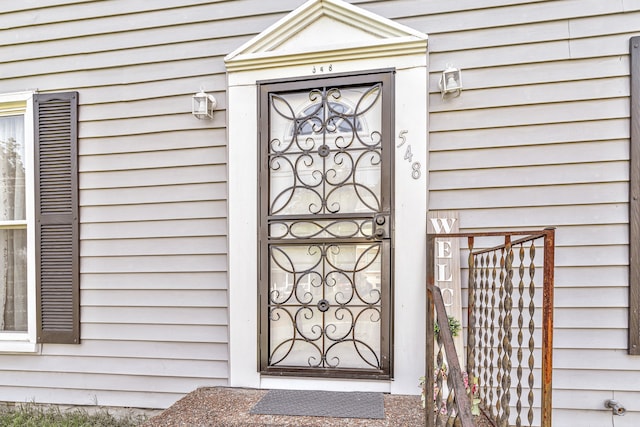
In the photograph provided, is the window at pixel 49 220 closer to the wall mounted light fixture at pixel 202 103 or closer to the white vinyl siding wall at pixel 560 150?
the wall mounted light fixture at pixel 202 103

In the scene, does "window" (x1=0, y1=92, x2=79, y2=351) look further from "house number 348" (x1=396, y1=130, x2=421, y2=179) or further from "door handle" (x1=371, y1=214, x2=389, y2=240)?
"house number 348" (x1=396, y1=130, x2=421, y2=179)

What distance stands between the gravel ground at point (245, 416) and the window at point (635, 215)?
1013 mm

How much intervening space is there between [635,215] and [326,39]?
2.02 metres

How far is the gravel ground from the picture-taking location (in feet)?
5.91

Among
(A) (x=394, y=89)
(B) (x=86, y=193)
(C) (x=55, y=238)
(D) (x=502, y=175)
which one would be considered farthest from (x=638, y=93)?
(C) (x=55, y=238)

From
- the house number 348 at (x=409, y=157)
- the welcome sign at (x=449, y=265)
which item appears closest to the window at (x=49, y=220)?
the house number 348 at (x=409, y=157)

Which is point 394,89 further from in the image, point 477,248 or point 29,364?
point 29,364

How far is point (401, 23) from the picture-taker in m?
2.19

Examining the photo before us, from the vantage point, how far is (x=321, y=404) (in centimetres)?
201

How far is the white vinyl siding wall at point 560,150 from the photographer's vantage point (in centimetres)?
199

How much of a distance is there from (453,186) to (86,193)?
2.47 metres

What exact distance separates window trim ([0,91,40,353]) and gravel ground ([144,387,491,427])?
135cm

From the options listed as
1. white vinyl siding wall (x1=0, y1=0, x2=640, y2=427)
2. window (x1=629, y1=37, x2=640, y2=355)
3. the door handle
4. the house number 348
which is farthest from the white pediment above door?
window (x1=629, y1=37, x2=640, y2=355)

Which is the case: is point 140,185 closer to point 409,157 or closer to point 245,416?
point 245,416
